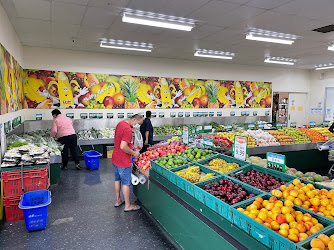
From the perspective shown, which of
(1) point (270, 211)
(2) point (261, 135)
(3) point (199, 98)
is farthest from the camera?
(3) point (199, 98)

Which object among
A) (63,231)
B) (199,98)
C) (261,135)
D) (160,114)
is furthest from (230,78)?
(63,231)

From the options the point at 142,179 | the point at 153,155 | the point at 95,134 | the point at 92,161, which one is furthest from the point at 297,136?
the point at 95,134

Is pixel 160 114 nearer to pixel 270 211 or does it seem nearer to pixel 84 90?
pixel 84 90

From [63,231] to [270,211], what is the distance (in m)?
3.07

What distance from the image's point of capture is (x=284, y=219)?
205cm

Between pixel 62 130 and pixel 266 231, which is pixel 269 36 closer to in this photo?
pixel 266 231

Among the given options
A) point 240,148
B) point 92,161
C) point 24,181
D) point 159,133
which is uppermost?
point 240,148

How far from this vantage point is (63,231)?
3.75 meters

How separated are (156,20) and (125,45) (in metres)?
2.74

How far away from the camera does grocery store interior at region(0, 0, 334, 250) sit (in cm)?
263

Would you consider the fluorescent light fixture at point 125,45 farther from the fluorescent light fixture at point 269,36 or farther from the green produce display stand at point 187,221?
the green produce display stand at point 187,221

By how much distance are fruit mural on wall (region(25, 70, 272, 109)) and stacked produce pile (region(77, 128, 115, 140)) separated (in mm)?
939

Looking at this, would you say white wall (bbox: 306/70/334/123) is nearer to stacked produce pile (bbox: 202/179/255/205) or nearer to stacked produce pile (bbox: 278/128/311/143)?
stacked produce pile (bbox: 278/128/311/143)

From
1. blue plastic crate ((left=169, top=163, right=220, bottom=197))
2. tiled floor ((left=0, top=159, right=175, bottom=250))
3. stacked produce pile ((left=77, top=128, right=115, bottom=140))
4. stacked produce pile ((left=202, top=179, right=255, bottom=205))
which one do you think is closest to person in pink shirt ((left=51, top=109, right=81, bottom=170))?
stacked produce pile ((left=77, top=128, right=115, bottom=140))
